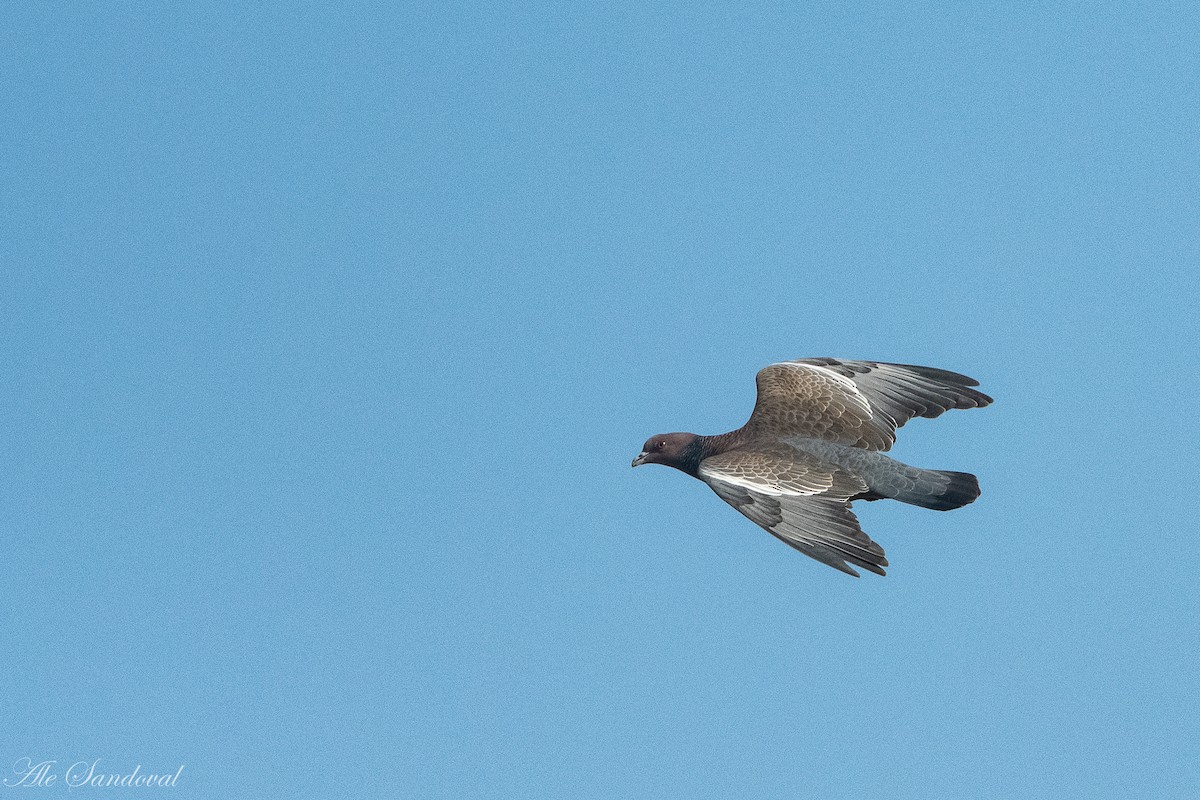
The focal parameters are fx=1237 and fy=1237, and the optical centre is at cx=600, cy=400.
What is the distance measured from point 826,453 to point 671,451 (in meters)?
2.00

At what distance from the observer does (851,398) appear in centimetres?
1384

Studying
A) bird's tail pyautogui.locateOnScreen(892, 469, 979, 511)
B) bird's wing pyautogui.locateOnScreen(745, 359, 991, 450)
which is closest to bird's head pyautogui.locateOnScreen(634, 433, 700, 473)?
bird's wing pyautogui.locateOnScreen(745, 359, 991, 450)

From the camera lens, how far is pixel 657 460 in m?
14.6

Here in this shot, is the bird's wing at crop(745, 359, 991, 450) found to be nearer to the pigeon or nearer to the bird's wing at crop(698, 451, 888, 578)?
the pigeon

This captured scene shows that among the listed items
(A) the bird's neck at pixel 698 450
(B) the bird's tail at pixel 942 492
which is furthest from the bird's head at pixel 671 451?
(B) the bird's tail at pixel 942 492

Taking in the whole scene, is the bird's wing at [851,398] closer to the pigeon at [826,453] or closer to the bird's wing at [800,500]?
the pigeon at [826,453]

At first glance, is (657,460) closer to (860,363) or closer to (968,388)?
(860,363)

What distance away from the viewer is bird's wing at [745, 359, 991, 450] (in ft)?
44.7

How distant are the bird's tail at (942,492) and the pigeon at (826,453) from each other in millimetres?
10

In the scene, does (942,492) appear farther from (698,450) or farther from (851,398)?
(698,450)

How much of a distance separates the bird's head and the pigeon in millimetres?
13

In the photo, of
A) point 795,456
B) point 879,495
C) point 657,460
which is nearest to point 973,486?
point 879,495

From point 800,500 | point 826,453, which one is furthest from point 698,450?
point 800,500

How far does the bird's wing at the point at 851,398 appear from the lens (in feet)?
44.7
